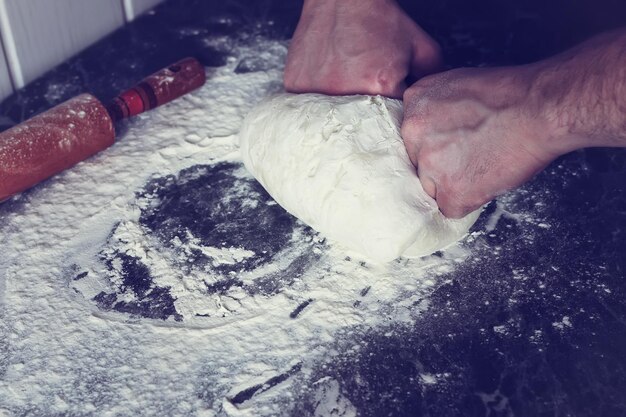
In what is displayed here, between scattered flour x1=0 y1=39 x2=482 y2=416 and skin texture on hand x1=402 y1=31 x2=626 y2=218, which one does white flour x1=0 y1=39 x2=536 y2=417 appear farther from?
skin texture on hand x1=402 y1=31 x2=626 y2=218

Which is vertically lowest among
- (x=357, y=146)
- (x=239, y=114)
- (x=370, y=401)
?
(x=370, y=401)

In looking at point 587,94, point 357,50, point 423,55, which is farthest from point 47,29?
point 587,94

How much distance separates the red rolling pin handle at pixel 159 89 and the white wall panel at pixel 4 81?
33 centimetres

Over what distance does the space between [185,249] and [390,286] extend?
1.44 feet

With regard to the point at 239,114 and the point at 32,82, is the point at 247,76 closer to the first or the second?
the point at 239,114

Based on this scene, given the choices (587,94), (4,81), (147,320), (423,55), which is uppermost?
(587,94)

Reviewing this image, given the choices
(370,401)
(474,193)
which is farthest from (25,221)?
(474,193)

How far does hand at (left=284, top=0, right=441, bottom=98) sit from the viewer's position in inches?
66.9

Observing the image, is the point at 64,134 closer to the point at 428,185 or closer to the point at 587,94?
the point at 428,185

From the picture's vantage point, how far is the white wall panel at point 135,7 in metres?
2.14

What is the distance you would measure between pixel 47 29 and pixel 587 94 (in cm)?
134

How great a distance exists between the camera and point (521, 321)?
1438 mm

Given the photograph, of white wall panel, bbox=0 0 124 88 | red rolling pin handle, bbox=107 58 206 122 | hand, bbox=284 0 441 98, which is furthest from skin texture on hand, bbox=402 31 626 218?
white wall panel, bbox=0 0 124 88

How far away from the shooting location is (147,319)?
1.44 metres
